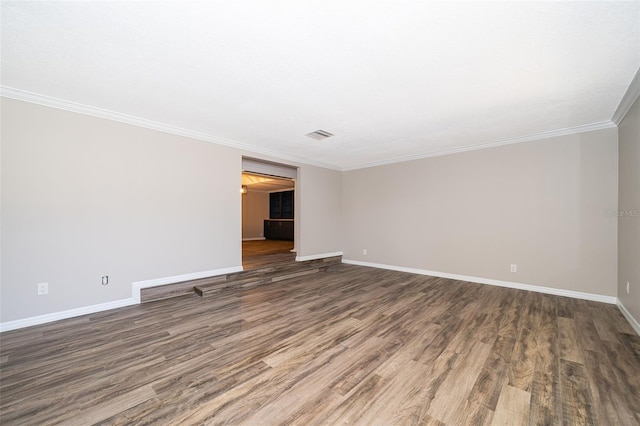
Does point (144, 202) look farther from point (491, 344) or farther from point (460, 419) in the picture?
point (491, 344)

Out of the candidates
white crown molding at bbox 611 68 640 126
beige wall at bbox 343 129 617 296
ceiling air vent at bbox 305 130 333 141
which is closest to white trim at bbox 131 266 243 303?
ceiling air vent at bbox 305 130 333 141

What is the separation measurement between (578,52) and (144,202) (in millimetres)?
4846

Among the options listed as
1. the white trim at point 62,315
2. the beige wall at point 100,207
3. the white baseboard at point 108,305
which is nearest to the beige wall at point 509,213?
the beige wall at point 100,207

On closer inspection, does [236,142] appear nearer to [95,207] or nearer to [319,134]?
[319,134]

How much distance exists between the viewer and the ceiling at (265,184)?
7629 mm

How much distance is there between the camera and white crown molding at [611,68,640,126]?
7.79ft

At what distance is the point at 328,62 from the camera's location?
2.13m

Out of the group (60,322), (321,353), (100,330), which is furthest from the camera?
(60,322)

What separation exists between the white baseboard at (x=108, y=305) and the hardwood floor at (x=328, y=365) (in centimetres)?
13

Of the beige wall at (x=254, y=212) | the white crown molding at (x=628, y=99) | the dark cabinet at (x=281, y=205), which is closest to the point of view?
the white crown molding at (x=628, y=99)

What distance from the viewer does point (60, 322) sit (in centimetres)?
283

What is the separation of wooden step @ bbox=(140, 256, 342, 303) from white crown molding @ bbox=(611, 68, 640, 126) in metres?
5.02

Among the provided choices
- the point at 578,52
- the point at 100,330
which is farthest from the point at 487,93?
the point at 100,330

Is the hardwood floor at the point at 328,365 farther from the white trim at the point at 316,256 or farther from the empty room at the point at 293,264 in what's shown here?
the white trim at the point at 316,256
